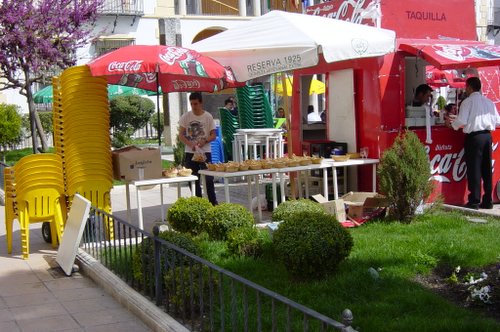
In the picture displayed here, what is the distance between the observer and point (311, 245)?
5617 millimetres

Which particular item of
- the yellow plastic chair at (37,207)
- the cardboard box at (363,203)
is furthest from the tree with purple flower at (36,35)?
the cardboard box at (363,203)

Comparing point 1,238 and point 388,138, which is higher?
point 388,138

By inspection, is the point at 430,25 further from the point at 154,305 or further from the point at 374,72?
the point at 154,305

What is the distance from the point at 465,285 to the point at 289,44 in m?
3.83

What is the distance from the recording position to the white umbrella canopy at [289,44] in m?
8.10

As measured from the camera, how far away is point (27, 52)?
1606cm

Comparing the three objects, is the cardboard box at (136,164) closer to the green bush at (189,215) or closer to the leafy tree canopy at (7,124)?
the green bush at (189,215)

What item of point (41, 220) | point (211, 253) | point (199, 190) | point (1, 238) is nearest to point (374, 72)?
point (199, 190)

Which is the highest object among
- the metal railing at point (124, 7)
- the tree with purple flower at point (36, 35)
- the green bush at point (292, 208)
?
the metal railing at point (124, 7)

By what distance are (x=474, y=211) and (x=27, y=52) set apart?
11.5 metres

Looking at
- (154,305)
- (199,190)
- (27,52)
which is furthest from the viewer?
(27,52)

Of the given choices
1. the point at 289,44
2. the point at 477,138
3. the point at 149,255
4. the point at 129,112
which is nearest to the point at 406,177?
the point at 289,44

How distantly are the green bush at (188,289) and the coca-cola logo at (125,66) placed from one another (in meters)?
3.13

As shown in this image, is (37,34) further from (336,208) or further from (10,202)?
(336,208)
